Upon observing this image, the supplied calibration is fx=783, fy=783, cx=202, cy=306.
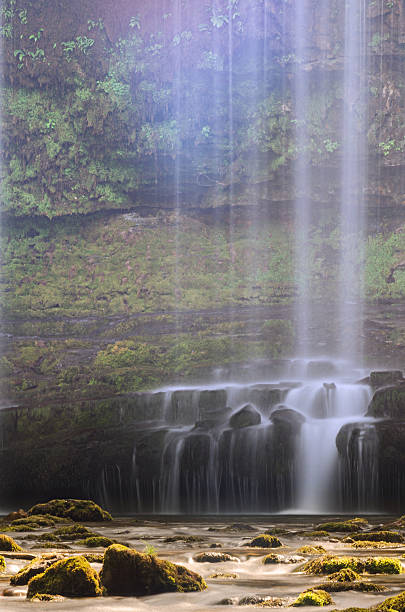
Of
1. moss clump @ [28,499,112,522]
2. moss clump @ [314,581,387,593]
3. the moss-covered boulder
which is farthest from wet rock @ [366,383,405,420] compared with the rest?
the moss-covered boulder

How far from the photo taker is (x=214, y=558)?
8.76m

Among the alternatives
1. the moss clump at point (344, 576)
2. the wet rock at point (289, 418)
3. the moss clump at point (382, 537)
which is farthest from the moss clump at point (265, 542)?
the wet rock at point (289, 418)

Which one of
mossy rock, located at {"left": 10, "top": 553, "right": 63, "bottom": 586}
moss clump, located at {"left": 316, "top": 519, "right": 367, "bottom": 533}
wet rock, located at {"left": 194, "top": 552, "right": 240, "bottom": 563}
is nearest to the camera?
mossy rock, located at {"left": 10, "top": 553, "right": 63, "bottom": 586}

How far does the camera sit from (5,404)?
80.2 feet

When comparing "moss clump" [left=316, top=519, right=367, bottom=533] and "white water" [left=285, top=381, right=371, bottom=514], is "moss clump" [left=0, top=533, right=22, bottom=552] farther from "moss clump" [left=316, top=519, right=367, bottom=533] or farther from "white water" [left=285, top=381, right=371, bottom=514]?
"white water" [left=285, top=381, right=371, bottom=514]

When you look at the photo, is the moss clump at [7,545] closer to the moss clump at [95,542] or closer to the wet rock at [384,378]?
the moss clump at [95,542]

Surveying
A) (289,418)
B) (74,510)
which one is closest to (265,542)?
(74,510)

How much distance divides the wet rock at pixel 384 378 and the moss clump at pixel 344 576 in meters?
14.5

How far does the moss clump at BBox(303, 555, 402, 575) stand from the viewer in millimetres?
7445

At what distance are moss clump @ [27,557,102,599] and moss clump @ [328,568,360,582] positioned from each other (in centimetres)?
205

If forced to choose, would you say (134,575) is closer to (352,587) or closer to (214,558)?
(352,587)

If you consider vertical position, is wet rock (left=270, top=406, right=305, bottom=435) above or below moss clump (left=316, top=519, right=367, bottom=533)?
above

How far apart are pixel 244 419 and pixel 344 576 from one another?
13274mm

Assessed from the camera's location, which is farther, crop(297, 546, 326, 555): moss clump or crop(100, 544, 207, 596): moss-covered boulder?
crop(297, 546, 326, 555): moss clump
